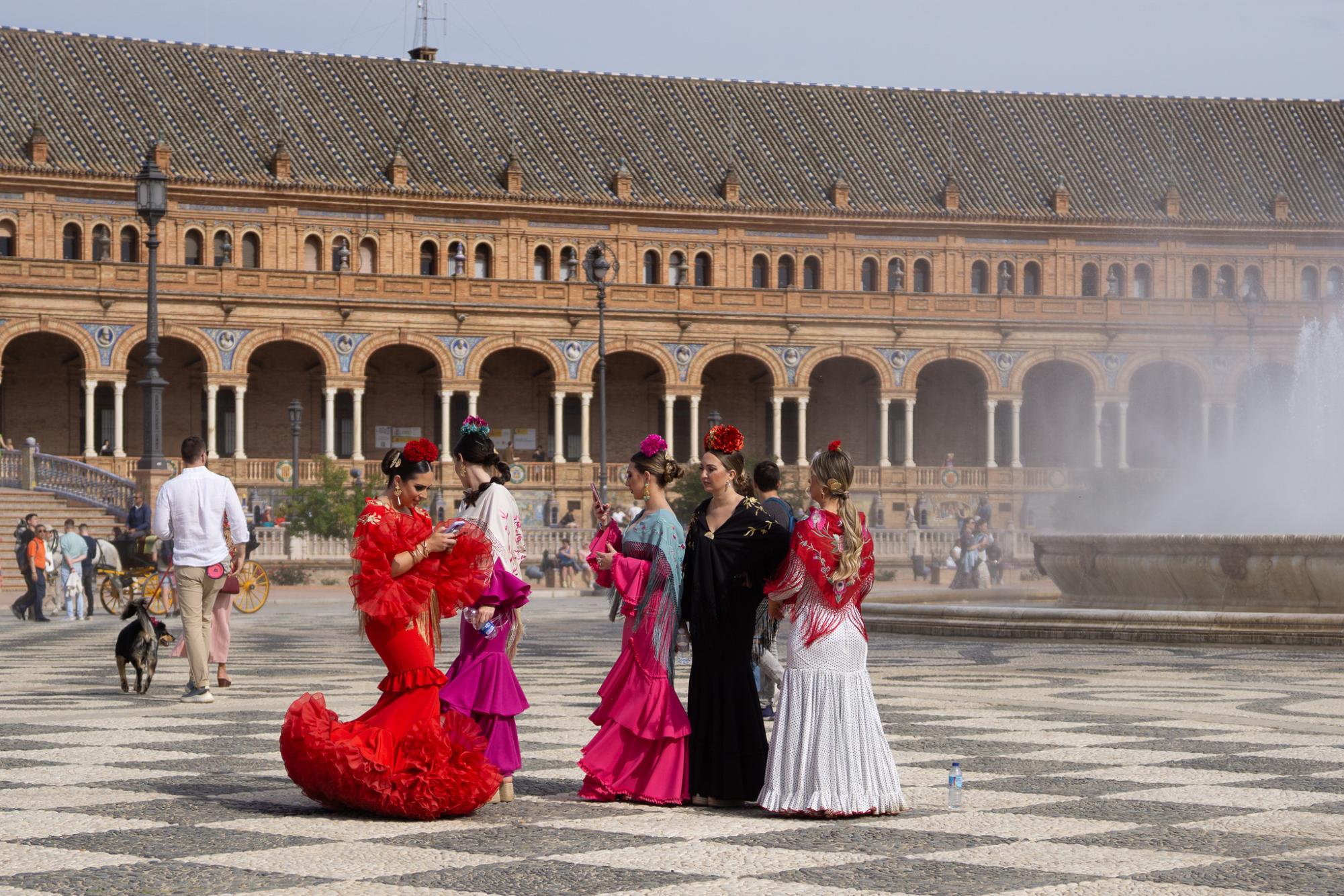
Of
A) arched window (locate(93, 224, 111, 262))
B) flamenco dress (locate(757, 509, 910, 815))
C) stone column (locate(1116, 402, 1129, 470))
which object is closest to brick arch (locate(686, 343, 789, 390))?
stone column (locate(1116, 402, 1129, 470))

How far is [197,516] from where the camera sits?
1356 centimetres

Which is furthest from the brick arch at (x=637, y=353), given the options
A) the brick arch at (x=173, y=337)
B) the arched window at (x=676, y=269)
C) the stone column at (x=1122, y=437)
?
the stone column at (x=1122, y=437)

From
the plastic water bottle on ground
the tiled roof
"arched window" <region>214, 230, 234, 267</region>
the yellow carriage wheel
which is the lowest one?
the yellow carriage wheel

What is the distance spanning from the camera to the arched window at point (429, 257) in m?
61.9

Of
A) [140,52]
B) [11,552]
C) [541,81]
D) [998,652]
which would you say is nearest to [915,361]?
[541,81]

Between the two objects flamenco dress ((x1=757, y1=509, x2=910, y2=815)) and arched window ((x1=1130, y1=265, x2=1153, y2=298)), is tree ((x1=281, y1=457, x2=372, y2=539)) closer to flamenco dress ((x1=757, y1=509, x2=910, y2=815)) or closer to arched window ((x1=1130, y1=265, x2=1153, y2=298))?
arched window ((x1=1130, y1=265, x2=1153, y2=298))

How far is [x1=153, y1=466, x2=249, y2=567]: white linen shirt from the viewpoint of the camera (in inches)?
531

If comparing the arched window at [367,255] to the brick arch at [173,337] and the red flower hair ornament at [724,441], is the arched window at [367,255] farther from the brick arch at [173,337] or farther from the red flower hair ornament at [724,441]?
the red flower hair ornament at [724,441]

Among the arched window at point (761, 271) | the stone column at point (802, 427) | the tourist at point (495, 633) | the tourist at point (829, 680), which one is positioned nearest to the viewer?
the tourist at point (829, 680)

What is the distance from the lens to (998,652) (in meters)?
18.7

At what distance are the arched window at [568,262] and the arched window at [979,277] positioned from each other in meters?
13.0

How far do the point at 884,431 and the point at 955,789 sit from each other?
181ft

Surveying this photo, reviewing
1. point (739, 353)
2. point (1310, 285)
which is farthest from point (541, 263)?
point (1310, 285)

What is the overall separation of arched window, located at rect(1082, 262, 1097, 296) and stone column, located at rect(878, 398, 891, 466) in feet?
26.6
